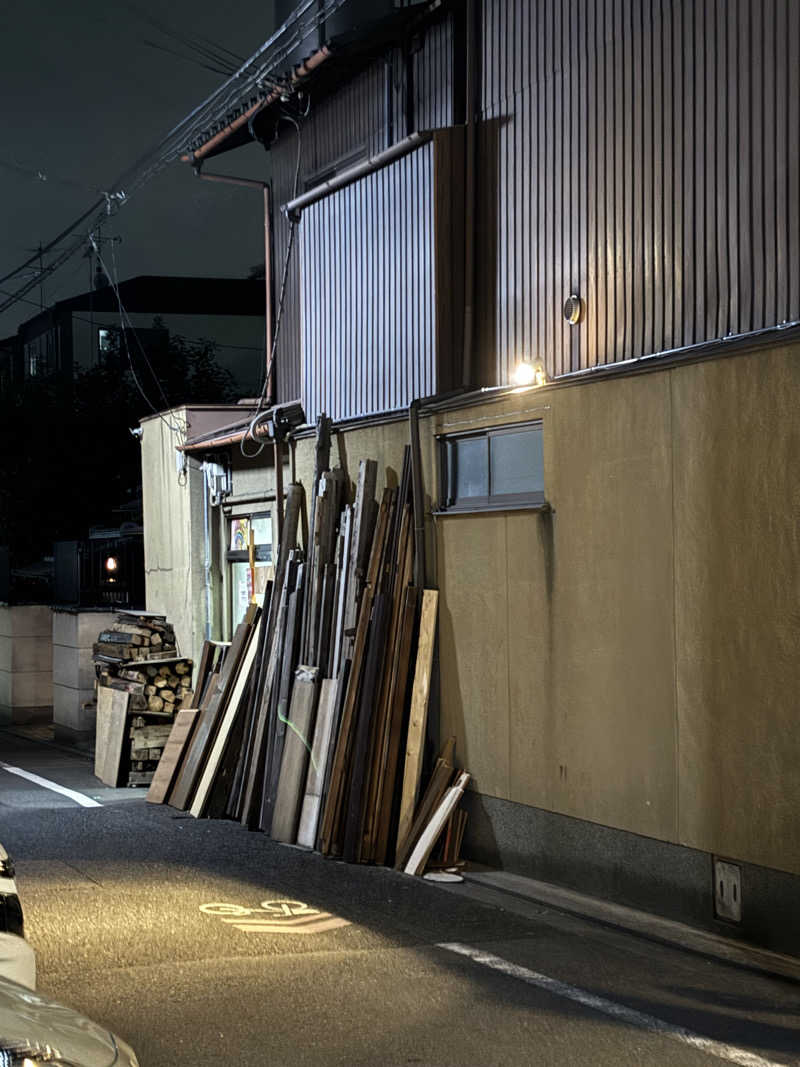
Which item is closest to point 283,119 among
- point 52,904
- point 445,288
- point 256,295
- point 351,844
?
point 445,288

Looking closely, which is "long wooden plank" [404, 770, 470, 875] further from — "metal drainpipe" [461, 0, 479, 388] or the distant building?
the distant building

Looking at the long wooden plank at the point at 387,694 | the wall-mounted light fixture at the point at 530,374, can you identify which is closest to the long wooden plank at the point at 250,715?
the long wooden plank at the point at 387,694

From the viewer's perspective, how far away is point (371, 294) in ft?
43.9

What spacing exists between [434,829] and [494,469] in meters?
3.03

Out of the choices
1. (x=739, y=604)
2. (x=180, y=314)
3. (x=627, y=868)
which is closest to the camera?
(x=739, y=604)

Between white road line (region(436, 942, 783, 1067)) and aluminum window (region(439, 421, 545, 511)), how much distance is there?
12.2ft

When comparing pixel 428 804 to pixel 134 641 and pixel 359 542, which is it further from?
pixel 134 641

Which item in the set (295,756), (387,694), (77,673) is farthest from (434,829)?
(77,673)

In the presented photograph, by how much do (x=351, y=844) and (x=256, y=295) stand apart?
151 ft

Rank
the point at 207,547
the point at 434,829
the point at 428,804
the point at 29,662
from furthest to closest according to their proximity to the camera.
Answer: the point at 29,662 < the point at 207,547 < the point at 428,804 < the point at 434,829

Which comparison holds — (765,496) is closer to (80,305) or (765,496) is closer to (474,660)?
(474,660)

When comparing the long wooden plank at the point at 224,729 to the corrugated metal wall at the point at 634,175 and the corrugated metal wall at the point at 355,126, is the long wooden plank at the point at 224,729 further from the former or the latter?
the corrugated metal wall at the point at 634,175

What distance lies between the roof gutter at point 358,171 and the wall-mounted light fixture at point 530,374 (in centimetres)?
268

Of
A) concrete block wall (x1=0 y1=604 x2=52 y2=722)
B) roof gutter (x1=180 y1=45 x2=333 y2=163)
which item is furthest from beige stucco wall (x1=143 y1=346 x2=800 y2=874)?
concrete block wall (x1=0 y1=604 x2=52 y2=722)
